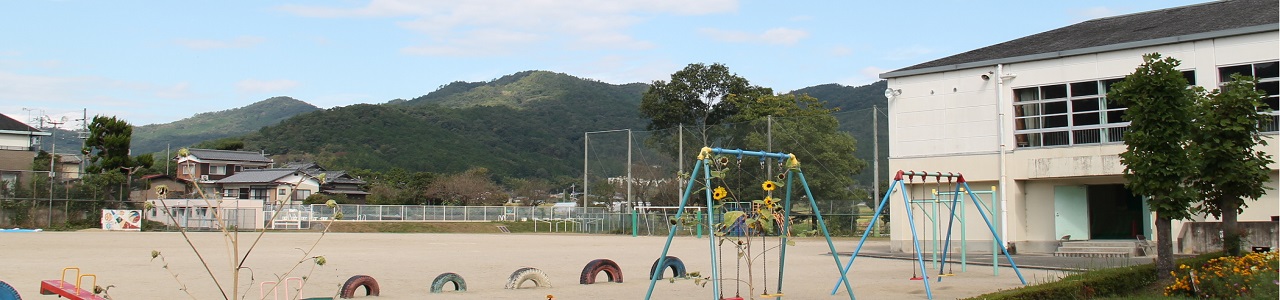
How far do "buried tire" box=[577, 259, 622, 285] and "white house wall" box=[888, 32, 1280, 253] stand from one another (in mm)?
11045

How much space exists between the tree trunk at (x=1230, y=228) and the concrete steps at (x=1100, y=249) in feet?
21.4

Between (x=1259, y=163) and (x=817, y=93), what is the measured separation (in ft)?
371

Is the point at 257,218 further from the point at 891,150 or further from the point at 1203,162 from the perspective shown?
the point at 1203,162

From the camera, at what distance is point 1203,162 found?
12.7 metres

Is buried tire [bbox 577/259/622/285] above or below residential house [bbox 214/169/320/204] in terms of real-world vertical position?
below

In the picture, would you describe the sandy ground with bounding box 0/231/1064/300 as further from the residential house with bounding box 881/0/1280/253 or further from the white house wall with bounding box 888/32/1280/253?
the residential house with bounding box 881/0/1280/253

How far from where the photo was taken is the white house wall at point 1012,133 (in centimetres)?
1897

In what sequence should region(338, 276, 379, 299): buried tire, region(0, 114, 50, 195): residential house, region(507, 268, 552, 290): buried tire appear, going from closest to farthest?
region(338, 276, 379, 299): buried tire
region(507, 268, 552, 290): buried tire
region(0, 114, 50, 195): residential house

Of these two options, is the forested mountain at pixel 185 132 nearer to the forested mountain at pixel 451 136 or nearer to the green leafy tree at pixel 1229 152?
the forested mountain at pixel 451 136

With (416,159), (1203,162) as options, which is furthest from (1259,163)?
(416,159)

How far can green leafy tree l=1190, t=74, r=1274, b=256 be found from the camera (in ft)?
41.3

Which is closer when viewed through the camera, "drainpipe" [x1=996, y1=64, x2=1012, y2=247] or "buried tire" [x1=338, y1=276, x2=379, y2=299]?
"buried tire" [x1=338, y1=276, x2=379, y2=299]

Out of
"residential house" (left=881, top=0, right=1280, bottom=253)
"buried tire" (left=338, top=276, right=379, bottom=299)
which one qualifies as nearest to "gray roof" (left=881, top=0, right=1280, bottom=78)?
"residential house" (left=881, top=0, right=1280, bottom=253)

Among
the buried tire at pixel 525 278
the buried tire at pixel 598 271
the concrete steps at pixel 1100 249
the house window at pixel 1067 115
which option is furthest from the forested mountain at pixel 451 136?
the buried tire at pixel 525 278
